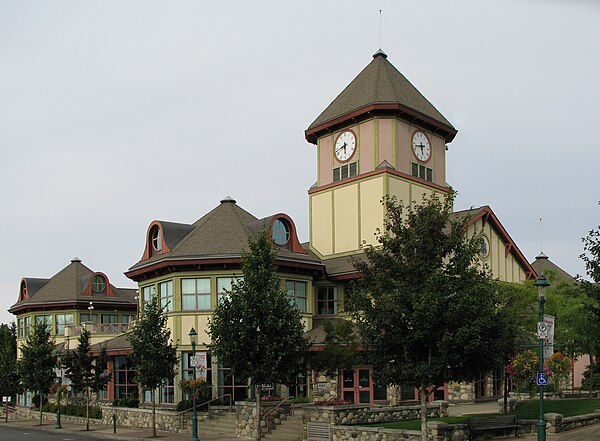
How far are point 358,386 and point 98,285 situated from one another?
3115cm

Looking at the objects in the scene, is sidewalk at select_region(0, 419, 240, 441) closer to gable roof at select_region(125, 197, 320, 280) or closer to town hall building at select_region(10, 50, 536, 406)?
town hall building at select_region(10, 50, 536, 406)

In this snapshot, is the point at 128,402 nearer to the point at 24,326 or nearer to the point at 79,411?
the point at 79,411

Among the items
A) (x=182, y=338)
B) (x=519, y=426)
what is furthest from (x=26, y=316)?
(x=519, y=426)

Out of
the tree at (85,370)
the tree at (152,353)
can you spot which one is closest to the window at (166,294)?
the tree at (85,370)

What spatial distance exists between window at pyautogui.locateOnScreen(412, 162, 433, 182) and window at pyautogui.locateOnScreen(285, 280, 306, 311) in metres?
10.9

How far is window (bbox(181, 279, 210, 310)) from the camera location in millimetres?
38906

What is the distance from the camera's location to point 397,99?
150ft

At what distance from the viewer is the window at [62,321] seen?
60244mm

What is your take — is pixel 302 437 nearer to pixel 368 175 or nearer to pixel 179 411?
pixel 179 411

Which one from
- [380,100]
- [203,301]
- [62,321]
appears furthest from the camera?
[62,321]

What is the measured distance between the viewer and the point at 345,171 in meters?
47.1

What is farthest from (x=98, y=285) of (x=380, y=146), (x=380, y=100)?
(x=380, y=100)

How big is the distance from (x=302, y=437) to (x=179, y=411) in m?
8.81

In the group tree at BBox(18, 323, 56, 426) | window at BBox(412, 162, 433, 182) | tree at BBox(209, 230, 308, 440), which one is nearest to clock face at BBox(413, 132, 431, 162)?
window at BBox(412, 162, 433, 182)
